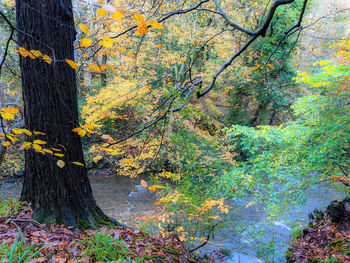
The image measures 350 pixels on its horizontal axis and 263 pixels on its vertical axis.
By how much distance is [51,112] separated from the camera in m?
2.16

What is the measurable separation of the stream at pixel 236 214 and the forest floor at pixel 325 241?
496 mm

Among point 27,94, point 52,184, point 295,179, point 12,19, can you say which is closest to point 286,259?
point 295,179

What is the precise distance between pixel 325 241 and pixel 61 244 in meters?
4.56

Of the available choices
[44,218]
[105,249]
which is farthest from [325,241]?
[44,218]

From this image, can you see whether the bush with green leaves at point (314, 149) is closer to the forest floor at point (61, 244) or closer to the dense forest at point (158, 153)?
the dense forest at point (158, 153)

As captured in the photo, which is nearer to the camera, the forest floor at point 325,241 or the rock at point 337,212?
the forest floor at point 325,241

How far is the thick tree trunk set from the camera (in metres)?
2.02

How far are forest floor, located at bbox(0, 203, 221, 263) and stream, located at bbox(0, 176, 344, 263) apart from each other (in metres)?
1.90

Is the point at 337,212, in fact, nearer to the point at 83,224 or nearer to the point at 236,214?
the point at 236,214

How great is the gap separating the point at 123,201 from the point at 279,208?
5.90m

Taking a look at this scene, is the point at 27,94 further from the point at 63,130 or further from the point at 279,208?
the point at 279,208

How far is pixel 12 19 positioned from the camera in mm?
4750

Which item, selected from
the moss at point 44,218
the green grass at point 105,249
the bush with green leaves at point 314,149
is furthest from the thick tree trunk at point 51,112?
the bush with green leaves at point 314,149

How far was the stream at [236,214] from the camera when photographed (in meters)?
5.12
